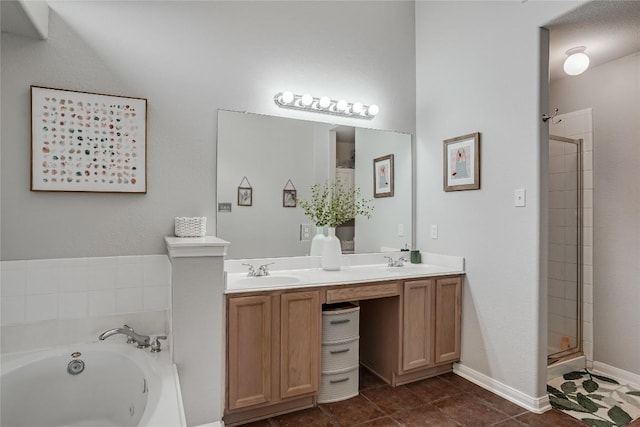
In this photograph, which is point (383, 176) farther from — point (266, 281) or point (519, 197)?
point (266, 281)

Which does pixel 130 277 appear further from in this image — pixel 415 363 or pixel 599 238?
pixel 599 238

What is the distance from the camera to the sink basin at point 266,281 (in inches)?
89.9

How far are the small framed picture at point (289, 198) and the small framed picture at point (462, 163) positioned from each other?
1.20 metres

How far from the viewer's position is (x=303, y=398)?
2312mm

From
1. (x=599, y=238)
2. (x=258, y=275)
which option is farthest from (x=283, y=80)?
(x=599, y=238)

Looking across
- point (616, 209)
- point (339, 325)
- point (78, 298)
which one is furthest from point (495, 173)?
point (78, 298)

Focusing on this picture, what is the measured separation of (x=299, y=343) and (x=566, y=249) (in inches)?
90.9

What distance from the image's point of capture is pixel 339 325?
2.45 meters

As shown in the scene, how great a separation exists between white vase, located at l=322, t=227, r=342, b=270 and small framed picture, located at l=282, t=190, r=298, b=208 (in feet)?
1.21

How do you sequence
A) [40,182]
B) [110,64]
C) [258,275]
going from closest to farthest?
[40,182] → [110,64] → [258,275]

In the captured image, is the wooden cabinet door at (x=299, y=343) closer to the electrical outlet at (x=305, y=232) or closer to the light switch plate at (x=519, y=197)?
the electrical outlet at (x=305, y=232)

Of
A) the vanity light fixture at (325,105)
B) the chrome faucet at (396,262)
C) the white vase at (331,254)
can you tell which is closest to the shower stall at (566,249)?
the chrome faucet at (396,262)

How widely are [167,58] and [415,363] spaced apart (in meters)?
2.65

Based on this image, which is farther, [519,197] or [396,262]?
[396,262]
